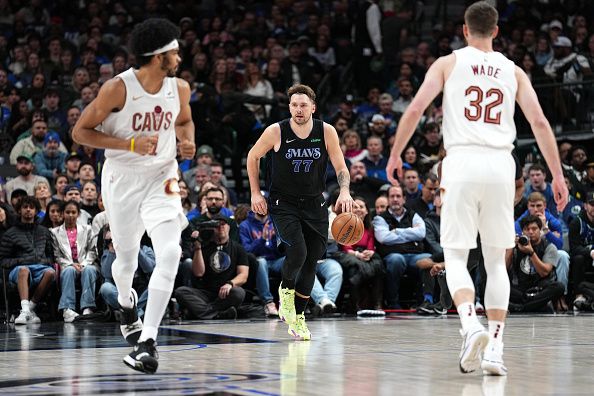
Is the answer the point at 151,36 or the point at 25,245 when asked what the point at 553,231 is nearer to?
the point at 25,245

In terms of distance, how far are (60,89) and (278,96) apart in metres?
3.61

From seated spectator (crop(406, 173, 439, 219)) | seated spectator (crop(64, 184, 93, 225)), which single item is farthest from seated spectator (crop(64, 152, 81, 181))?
seated spectator (crop(406, 173, 439, 219))

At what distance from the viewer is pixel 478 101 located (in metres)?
6.51

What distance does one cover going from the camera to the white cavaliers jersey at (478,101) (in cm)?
646

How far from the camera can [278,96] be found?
1775 centimetres

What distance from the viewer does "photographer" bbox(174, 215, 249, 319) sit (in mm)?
12281

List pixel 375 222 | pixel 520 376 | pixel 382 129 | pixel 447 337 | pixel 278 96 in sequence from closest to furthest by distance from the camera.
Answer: pixel 520 376 → pixel 447 337 → pixel 375 222 → pixel 382 129 → pixel 278 96

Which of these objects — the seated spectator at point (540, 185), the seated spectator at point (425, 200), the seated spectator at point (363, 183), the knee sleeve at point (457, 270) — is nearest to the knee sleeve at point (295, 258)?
the knee sleeve at point (457, 270)

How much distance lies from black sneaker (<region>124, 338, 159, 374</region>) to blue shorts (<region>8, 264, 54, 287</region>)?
6230mm

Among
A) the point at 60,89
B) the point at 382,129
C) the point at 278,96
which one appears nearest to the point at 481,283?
the point at 382,129

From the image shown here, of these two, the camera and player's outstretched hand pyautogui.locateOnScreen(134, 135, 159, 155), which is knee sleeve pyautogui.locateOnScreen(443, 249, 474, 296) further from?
the camera

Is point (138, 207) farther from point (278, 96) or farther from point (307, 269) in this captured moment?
point (278, 96)

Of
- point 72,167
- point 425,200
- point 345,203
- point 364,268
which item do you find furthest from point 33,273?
point 425,200

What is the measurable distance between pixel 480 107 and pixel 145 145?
2.09 m
